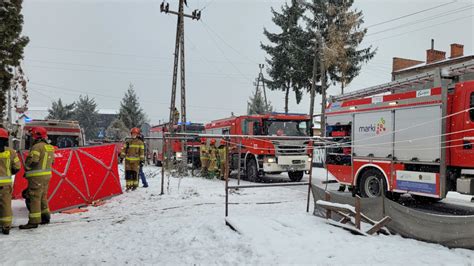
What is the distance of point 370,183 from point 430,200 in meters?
1.71

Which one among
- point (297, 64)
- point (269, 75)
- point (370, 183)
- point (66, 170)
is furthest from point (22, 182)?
point (269, 75)

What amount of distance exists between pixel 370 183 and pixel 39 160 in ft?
25.7

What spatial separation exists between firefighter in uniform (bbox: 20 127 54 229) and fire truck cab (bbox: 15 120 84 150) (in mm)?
7853

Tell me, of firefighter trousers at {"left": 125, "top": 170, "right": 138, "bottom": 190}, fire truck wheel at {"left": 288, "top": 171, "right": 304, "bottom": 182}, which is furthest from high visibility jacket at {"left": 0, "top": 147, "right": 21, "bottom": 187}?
fire truck wheel at {"left": 288, "top": 171, "right": 304, "bottom": 182}

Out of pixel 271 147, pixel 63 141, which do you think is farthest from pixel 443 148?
pixel 63 141

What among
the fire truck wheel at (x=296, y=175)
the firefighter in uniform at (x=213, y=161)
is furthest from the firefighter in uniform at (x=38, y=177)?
the fire truck wheel at (x=296, y=175)

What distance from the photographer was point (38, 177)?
7.32 meters

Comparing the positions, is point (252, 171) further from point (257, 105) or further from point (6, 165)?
point (257, 105)

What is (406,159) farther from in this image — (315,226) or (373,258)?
(373,258)

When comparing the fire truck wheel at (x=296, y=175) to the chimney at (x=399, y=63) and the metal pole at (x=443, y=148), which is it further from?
the chimney at (x=399, y=63)

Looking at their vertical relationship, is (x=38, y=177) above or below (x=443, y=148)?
below

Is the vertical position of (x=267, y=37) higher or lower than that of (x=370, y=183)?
higher

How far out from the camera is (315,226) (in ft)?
21.8

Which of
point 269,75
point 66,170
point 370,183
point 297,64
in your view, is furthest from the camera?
point 269,75
